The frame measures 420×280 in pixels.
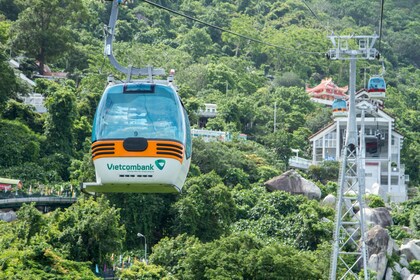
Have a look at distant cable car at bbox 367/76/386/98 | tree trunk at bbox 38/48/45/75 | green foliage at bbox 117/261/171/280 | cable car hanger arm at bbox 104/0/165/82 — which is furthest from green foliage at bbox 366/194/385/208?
cable car hanger arm at bbox 104/0/165/82

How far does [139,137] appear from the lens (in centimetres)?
2995

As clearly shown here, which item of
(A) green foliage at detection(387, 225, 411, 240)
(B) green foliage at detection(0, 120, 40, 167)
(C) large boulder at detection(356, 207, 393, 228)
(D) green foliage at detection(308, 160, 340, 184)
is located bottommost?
(A) green foliage at detection(387, 225, 411, 240)

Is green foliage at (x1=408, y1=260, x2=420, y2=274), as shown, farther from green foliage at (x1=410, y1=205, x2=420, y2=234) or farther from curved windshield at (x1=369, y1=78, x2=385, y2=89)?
curved windshield at (x1=369, y1=78, x2=385, y2=89)

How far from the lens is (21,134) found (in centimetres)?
6028

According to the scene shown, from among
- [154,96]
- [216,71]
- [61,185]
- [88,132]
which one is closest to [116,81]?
[154,96]

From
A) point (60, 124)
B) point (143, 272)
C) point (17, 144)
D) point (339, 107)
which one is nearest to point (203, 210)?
point (339, 107)

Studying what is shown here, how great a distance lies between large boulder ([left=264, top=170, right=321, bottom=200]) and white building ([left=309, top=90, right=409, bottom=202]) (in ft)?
27.9

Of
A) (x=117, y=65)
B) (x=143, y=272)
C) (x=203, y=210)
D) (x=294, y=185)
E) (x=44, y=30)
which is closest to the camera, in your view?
(x=117, y=65)

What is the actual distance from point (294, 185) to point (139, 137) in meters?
33.7

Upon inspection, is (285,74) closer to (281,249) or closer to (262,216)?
(262,216)

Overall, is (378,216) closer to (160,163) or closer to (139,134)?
(160,163)

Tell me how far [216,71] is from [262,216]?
122 feet

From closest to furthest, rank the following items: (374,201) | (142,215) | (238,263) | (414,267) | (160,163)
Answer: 1. (160,163)
2. (238,263)
3. (142,215)
4. (414,267)
5. (374,201)

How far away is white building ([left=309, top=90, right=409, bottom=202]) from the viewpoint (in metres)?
72.7
